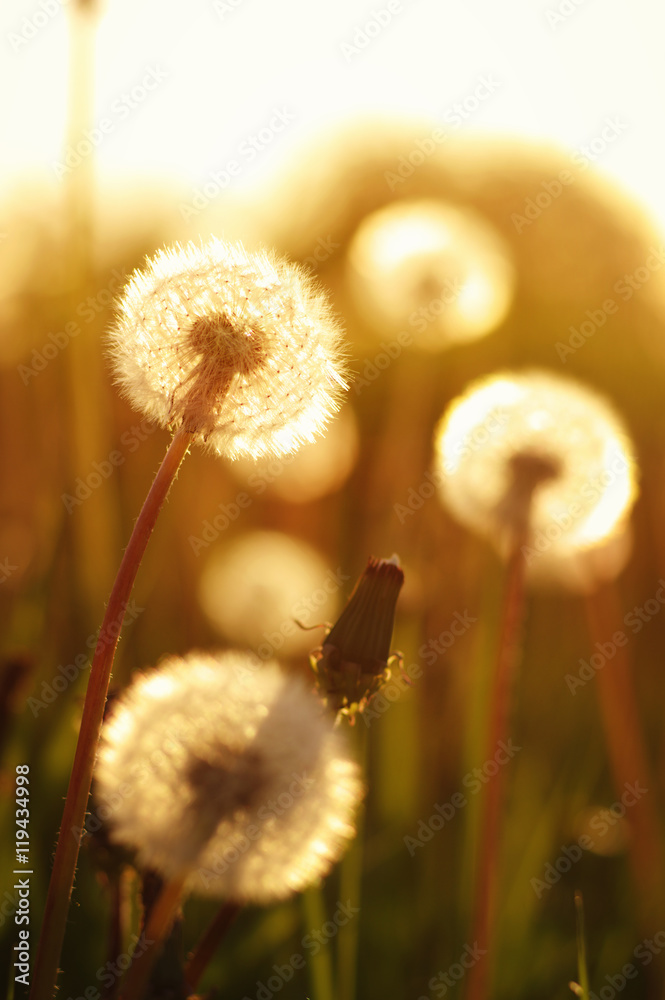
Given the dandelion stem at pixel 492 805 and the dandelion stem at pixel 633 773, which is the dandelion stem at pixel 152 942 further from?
the dandelion stem at pixel 633 773

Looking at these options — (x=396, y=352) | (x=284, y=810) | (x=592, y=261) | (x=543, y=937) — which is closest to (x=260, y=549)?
(x=396, y=352)

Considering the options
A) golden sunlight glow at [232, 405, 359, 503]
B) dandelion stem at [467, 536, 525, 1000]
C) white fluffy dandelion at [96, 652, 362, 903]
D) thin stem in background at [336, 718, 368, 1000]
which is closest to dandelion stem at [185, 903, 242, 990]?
white fluffy dandelion at [96, 652, 362, 903]

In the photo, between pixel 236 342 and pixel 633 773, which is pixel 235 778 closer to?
pixel 236 342

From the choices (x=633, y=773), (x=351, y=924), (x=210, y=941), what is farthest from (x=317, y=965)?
(x=633, y=773)

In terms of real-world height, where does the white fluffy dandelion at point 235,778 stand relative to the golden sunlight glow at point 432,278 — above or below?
below

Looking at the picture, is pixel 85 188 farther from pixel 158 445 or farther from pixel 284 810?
pixel 158 445

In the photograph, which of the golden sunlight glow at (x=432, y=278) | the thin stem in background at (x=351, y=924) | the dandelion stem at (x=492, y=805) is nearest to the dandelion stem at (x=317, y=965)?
the thin stem in background at (x=351, y=924)

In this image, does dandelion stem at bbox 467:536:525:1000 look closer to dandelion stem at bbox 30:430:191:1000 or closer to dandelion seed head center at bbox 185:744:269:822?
dandelion seed head center at bbox 185:744:269:822

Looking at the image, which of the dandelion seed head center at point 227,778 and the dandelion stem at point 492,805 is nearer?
the dandelion seed head center at point 227,778
